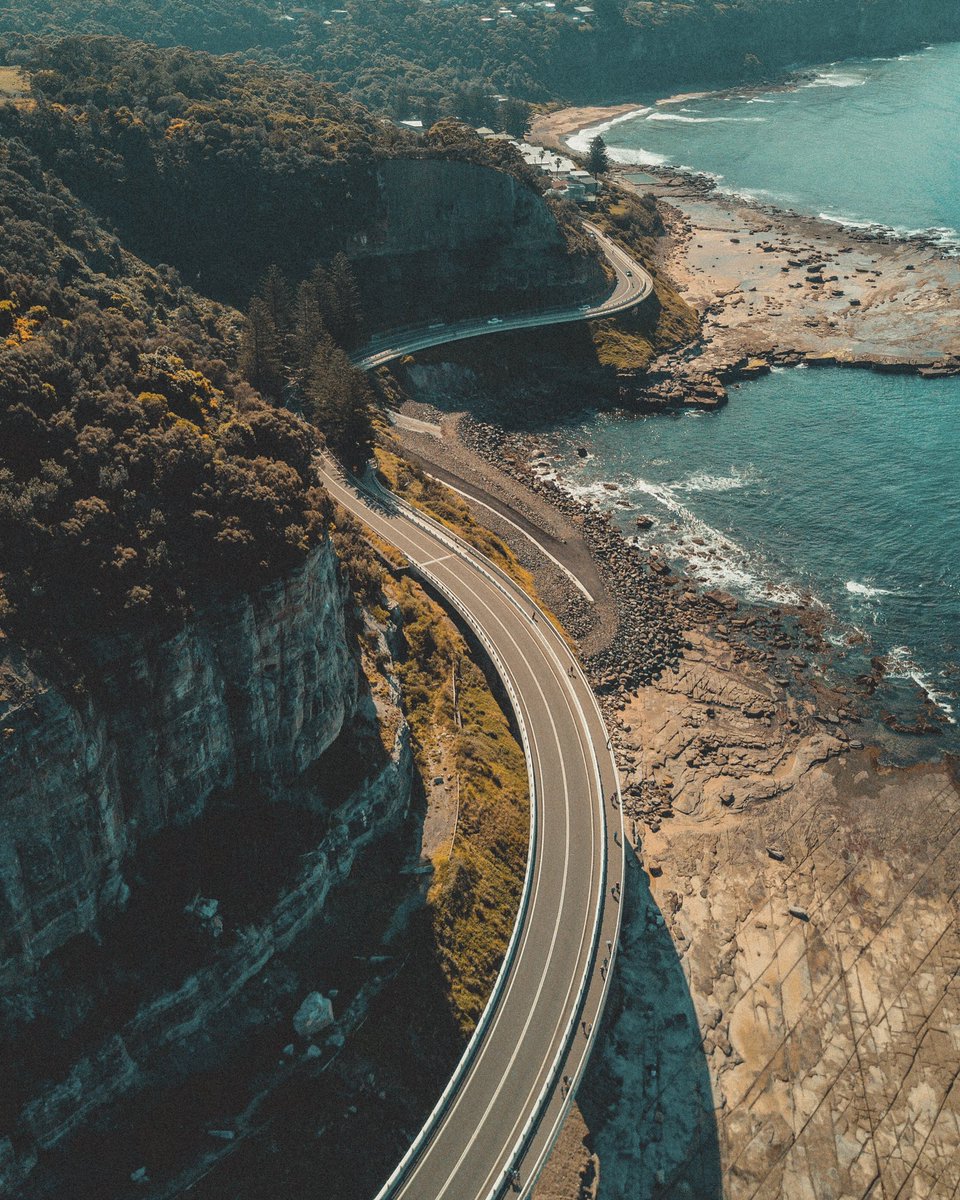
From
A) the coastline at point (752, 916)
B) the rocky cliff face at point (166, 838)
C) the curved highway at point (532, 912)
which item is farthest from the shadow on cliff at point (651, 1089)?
the rocky cliff face at point (166, 838)

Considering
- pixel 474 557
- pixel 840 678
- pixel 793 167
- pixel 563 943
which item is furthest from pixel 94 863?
pixel 793 167

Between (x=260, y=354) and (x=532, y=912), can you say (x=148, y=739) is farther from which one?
(x=260, y=354)

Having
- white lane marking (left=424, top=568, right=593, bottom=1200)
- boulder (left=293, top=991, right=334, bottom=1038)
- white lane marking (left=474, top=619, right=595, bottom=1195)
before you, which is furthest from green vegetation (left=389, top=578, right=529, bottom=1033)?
Result: boulder (left=293, top=991, right=334, bottom=1038)

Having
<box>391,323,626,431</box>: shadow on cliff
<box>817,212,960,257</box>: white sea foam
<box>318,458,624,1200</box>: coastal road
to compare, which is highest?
<box>817,212,960,257</box>: white sea foam

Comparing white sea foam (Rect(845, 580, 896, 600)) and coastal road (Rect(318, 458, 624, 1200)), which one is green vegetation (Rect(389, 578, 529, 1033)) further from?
white sea foam (Rect(845, 580, 896, 600))

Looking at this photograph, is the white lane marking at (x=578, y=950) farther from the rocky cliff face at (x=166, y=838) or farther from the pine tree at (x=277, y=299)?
the pine tree at (x=277, y=299)
